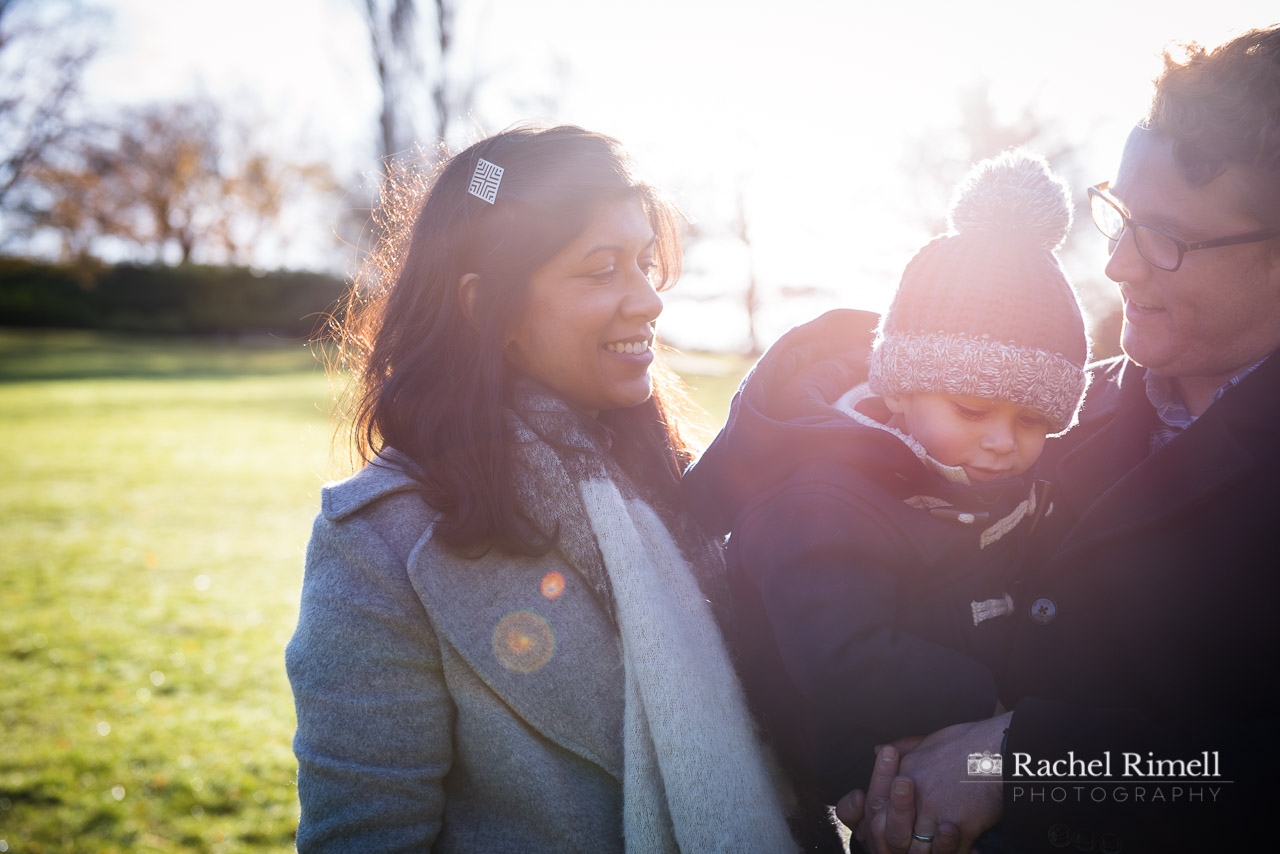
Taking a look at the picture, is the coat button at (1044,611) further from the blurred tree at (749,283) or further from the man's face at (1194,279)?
the blurred tree at (749,283)

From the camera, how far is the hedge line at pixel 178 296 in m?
34.2

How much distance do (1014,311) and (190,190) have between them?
52.4 metres

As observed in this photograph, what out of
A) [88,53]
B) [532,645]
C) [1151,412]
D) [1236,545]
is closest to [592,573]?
[532,645]

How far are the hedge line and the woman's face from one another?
34.6m

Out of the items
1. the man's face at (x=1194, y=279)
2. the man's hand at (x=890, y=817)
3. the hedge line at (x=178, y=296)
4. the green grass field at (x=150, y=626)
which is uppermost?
the man's face at (x=1194, y=279)

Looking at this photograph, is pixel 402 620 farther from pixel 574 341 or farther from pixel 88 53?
pixel 88 53

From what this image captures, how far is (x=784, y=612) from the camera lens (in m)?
1.76

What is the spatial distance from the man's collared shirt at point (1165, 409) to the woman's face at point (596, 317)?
126 centimetres

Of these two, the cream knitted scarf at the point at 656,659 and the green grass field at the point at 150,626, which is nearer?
the cream knitted scarf at the point at 656,659

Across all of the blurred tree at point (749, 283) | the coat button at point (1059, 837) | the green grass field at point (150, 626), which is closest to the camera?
the coat button at point (1059, 837)

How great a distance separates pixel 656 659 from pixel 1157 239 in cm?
146

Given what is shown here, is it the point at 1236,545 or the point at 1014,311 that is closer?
the point at 1236,545

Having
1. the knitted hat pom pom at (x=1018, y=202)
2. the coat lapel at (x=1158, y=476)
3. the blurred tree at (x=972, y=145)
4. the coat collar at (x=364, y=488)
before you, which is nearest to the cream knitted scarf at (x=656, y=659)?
the coat collar at (x=364, y=488)

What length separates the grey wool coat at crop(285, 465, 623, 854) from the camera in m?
1.67
